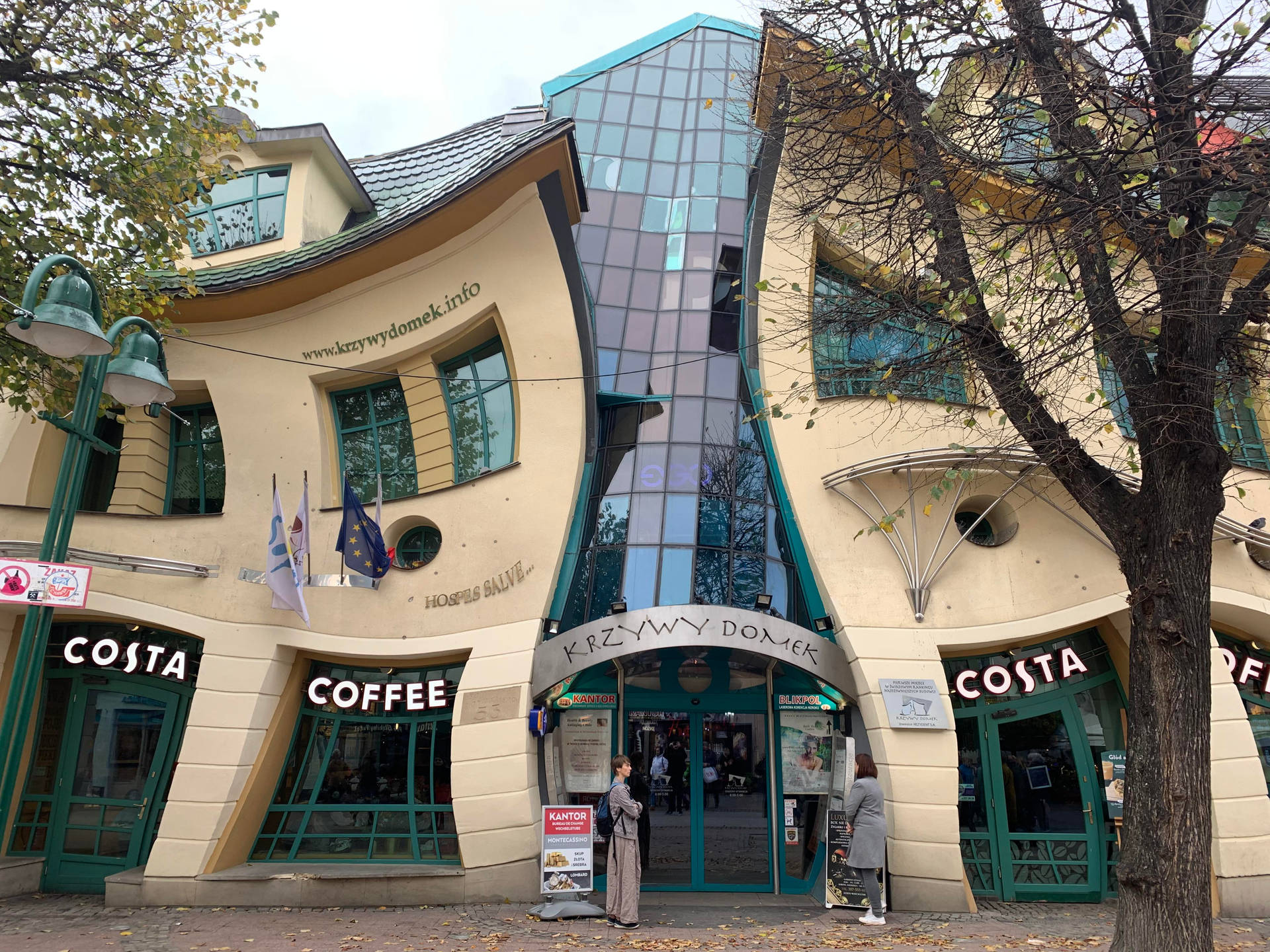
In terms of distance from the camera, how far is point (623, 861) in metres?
8.84

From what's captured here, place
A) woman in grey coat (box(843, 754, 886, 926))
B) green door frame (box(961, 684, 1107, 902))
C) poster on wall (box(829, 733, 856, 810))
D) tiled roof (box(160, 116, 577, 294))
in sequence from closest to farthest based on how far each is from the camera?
woman in grey coat (box(843, 754, 886, 926)), poster on wall (box(829, 733, 856, 810)), green door frame (box(961, 684, 1107, 902)), tiled roof (box(160, 116, 577, 294))

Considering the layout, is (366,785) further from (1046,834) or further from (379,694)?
(1046,834)

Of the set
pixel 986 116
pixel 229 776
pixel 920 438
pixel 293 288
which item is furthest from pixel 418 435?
pixel 986 116

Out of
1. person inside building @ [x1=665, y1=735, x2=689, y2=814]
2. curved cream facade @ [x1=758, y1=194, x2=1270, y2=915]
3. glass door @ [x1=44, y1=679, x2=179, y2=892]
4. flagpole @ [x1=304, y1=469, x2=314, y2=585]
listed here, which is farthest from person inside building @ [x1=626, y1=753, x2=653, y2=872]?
glass door @ [x1=44, y1=679, x2=179, y2=892]

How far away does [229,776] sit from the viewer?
1050cm

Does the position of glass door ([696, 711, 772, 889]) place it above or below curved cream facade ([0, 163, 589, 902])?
below

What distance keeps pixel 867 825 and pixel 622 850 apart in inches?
102

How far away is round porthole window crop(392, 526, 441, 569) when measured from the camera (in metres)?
11.9

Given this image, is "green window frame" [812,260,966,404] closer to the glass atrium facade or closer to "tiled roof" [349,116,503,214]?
the glass atrium facade

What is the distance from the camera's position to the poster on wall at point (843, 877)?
9.29m

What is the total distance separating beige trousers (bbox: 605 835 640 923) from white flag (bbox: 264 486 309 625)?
16.0 ft

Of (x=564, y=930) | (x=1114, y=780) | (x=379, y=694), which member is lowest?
(x=564, y=930)

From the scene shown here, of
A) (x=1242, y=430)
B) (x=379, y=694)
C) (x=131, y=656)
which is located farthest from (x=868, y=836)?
(x=131, y=656)

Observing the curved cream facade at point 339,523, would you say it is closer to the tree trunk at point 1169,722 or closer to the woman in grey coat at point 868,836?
the woman in grey coat at point 868,836
